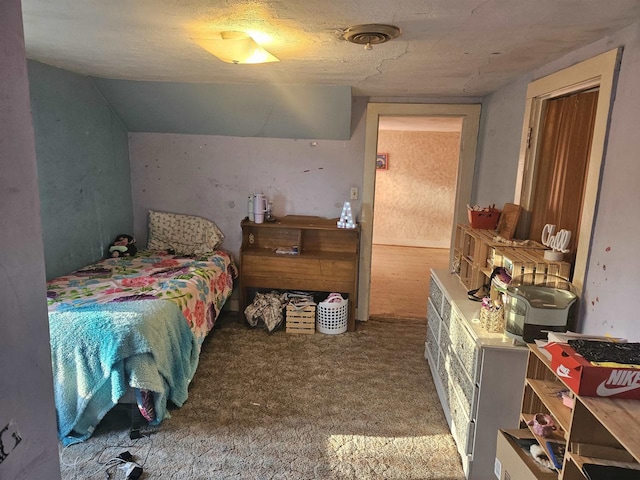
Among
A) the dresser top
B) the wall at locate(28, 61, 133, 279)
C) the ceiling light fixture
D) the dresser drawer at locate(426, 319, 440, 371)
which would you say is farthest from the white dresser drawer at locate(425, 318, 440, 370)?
the wall at locate(28, 61, 133, 279)

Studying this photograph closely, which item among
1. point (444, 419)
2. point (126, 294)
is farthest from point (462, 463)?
point (126, 294)

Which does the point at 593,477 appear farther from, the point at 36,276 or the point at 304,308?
the point at 304,308

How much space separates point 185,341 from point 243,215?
1501 mm

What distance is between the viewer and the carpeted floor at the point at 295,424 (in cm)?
194

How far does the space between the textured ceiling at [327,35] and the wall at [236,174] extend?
90 cm

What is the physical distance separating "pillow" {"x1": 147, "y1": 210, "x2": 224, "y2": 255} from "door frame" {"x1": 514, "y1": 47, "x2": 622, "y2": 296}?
2.63 m

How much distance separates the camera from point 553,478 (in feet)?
4.33

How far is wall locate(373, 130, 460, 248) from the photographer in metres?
6.70

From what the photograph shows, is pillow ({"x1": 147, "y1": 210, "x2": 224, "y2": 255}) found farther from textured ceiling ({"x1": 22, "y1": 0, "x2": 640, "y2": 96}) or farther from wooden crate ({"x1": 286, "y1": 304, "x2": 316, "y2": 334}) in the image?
textured ceiling ({"x1": 22, "y1": 0, "x2": 640, "y2": 96})

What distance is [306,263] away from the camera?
11.3ft

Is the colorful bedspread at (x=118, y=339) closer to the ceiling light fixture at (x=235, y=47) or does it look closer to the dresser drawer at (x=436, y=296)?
the ceiling light fixture at (x=235, y=47)

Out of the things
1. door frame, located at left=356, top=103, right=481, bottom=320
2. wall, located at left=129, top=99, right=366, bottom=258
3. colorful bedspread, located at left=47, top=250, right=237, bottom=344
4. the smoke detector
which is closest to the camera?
the smoke detector

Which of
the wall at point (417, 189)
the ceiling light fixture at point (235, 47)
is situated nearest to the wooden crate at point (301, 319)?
the ceiling light fixture at point (235, 47)

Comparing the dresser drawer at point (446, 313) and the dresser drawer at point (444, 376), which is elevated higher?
the dresser drawer at point (446, 313)
